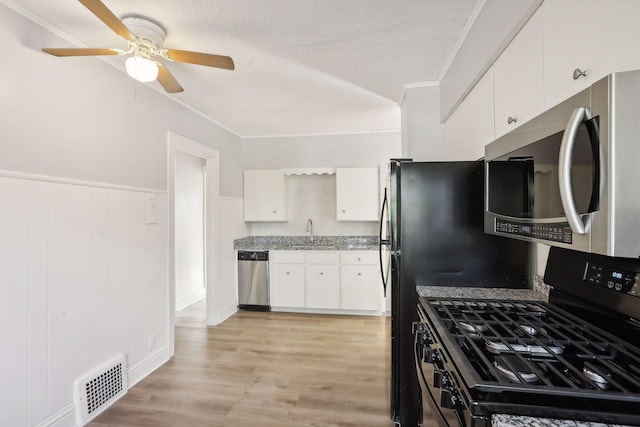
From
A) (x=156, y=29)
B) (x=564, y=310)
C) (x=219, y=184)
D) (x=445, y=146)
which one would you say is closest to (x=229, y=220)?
(x=219, y=184)

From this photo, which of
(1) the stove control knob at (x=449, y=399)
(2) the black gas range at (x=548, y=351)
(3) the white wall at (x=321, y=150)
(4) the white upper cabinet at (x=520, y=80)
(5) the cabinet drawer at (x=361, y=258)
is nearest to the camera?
(2) the black gas range at (x=548, y=351)

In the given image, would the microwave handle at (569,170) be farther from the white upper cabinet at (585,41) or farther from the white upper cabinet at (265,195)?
the white upper cabinet at (265,195)

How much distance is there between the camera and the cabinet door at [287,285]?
392 cm

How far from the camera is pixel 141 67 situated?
1.61 metres

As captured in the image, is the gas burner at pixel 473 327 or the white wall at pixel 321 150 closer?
the gas burner at pixel 473 327

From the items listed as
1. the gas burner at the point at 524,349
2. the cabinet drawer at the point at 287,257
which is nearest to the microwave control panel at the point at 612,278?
the gas burner at the point at 524,349

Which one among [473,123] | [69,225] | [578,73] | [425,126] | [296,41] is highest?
[296,41]

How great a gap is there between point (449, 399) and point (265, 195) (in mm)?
3800

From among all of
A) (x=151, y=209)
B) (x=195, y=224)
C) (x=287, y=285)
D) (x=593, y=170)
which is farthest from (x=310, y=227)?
(x=593, y=170)

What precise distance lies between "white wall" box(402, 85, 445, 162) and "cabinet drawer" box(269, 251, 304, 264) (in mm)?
2058

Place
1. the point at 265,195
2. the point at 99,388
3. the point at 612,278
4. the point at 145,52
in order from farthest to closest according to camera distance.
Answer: the point at 265,195
the point at 99,388
the point at 145,52
the point at 612,278

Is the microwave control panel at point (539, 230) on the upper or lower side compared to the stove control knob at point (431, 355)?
upper

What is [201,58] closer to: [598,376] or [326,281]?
[598,376]

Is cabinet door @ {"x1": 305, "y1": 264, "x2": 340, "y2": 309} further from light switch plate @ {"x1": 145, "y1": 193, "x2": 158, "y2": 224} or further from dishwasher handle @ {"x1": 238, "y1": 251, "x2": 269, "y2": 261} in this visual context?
light switch plate @ {"x1": 145, "y1": 193, "x2": 158, "y2": 224}
